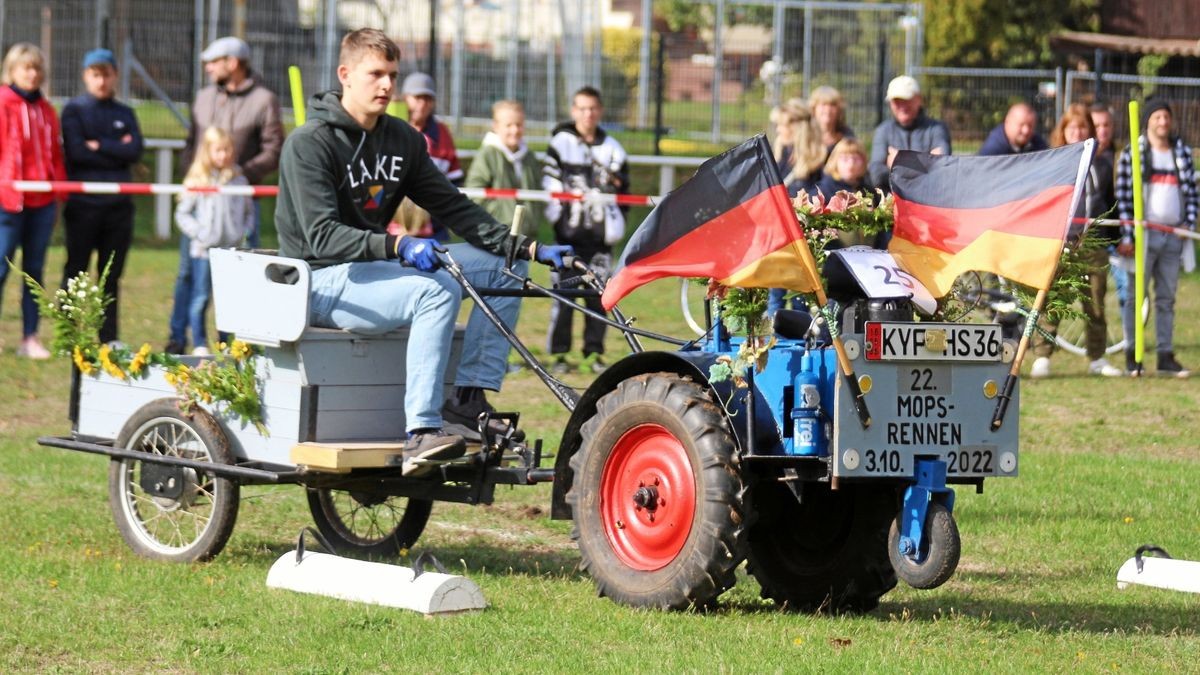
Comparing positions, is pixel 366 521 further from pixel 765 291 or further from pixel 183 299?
pixel 183 299

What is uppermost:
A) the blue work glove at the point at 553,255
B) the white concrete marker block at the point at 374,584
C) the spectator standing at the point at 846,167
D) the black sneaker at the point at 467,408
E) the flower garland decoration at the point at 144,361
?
→ the spectator standing at the point at 846,167

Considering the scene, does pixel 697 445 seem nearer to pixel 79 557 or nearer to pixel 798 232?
pixel 798 232

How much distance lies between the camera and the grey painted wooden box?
25.2 feet

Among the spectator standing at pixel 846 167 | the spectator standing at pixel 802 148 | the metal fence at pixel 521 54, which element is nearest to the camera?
the spectator standing at pixel 846 167

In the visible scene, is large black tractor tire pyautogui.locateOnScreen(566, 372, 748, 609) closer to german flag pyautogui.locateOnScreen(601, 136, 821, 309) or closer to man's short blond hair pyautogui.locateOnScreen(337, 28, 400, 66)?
german flag pyautogui.locateOnScreen(601, 136, 821, 309)

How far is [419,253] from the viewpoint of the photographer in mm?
7379

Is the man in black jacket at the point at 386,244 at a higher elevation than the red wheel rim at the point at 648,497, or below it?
higher

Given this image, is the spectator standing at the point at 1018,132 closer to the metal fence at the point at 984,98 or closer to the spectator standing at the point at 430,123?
the spectator standing at the point at 430,123

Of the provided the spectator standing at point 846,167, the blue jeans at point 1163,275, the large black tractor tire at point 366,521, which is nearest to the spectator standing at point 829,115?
the spectator standing at point 846,167

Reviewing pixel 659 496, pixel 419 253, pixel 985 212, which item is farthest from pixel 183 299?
pixel 985 212

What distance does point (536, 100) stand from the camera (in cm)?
2925

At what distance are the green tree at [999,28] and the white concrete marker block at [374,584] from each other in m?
37.8

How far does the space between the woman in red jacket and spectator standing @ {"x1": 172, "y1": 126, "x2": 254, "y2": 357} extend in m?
1.06

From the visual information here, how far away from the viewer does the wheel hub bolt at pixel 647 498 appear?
6984 mm
